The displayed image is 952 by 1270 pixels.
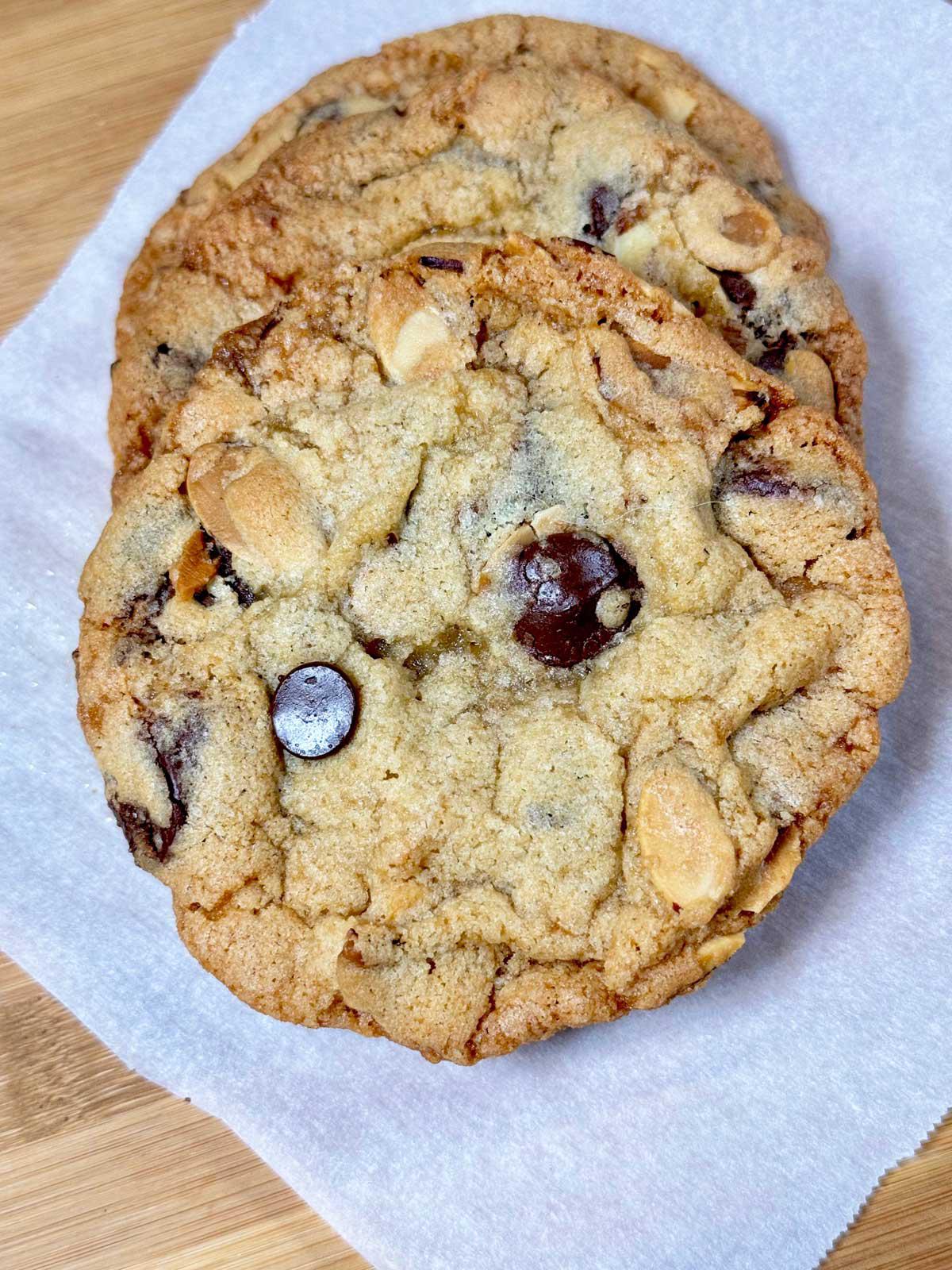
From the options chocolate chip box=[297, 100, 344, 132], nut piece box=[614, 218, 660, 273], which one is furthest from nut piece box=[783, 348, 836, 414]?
chocolate chip box=[297, 100, 344, 132]

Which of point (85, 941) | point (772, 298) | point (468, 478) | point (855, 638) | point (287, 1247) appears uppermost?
point (772, 298)

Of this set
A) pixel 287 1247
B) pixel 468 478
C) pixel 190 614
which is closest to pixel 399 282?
pixel 468 478

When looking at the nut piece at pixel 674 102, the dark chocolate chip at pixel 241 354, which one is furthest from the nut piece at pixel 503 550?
the nut piece at pixel 674 102

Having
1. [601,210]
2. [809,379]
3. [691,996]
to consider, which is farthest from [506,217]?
[691,996]

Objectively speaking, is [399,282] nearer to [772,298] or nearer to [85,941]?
[772,298]

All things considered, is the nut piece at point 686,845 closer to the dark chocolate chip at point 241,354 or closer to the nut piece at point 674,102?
the dark chocolate chip at point 241,354

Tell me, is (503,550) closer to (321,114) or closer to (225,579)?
(225,579)

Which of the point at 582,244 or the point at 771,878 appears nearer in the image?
the point at 771,878

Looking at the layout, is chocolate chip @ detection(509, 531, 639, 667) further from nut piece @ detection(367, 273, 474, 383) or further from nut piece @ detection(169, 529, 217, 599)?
nut piece @ detection(169, 529, 217, 599)
